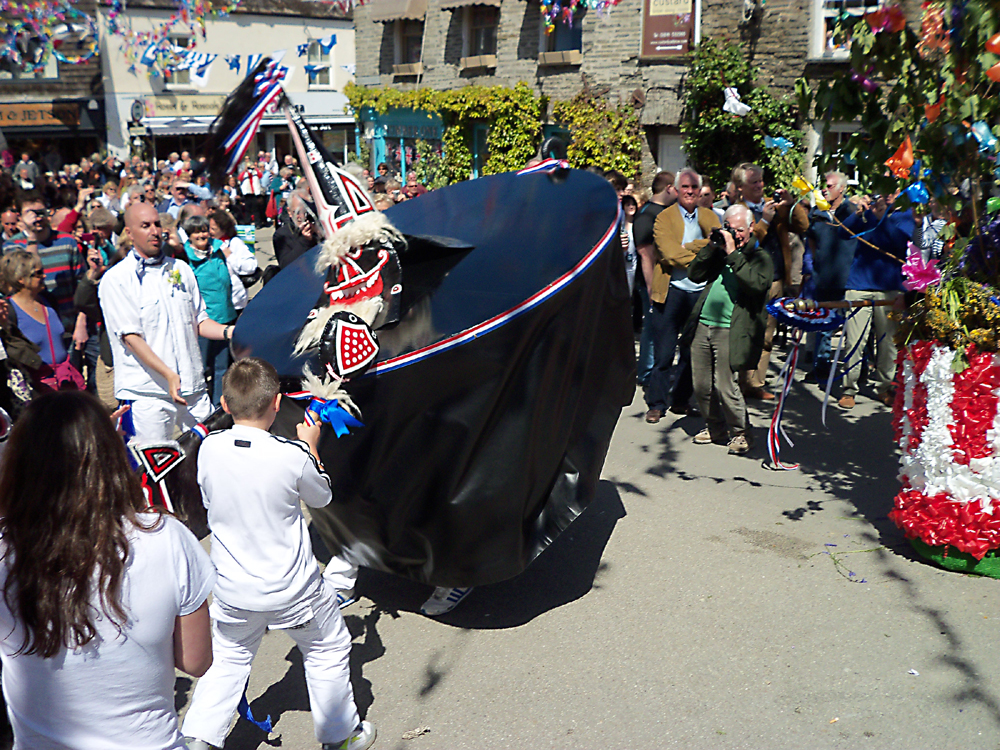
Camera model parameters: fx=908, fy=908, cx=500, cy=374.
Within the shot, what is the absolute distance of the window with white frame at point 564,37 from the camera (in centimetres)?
1856

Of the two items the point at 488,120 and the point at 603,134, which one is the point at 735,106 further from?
the point at 488,120

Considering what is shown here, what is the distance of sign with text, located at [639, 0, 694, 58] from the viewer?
1638 cm

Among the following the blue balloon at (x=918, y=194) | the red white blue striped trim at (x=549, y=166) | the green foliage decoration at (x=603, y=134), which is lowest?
the blue balloon at (x=918, y=194)

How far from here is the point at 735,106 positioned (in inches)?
599

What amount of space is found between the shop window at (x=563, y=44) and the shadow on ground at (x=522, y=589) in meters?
15.3

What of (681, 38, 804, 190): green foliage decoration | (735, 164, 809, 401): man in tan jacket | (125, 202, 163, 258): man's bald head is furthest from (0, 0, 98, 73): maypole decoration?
(125, 202, 163, 258): man's bald head

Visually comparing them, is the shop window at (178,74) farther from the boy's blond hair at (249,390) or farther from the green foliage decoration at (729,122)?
the boy's blond hair at (249,390)

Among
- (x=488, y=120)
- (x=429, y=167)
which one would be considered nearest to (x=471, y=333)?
(x=488, y=120)

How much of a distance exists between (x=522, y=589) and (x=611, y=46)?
602 inches

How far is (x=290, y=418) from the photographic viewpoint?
3.99 meters

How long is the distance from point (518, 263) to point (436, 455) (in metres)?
0.99

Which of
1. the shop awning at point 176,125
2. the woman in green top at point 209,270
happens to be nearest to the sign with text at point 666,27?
the woman in green top at point 209,270

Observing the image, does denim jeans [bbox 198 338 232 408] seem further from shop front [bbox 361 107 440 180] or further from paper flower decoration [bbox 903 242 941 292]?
shop front [bbox 361 107 440 180]

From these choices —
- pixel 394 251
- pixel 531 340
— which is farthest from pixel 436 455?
pixel 394 251
